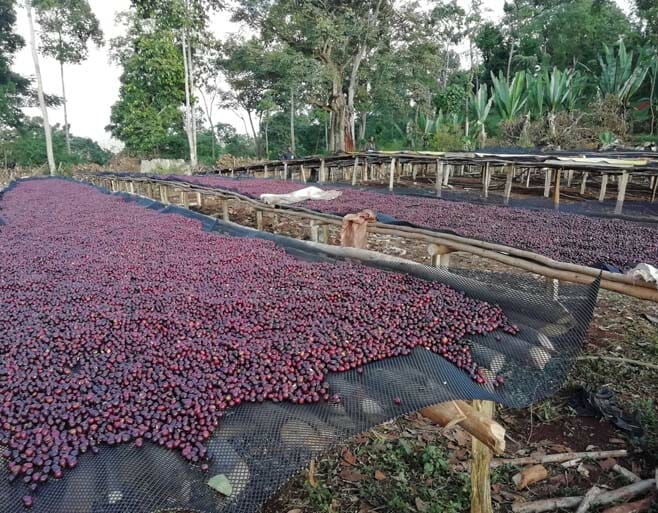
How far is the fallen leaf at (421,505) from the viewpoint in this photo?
1.87 m

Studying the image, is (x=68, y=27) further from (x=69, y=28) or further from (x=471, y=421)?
(x=471, y=421)

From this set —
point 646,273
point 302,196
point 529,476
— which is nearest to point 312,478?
point 529,476

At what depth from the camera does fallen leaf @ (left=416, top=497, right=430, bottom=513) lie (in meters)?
1.87

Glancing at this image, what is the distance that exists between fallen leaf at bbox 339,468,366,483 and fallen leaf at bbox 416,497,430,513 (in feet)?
0.95

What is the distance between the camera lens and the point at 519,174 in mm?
14797

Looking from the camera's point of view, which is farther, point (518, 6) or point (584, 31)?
point (518, 6)

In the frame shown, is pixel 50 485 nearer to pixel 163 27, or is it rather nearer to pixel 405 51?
pixel 405 51

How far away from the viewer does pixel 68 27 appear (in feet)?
66.9

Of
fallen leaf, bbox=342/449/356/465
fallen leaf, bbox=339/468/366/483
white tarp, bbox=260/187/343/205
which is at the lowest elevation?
fallen leaf, bbox=339/468/366/483

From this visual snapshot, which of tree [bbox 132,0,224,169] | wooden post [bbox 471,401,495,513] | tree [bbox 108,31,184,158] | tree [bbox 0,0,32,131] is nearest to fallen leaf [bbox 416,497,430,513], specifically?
wooden post [bbox 471,401,495,513]

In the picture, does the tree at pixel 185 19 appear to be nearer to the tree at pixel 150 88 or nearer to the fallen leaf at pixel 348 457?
the tree at pixel 150 88

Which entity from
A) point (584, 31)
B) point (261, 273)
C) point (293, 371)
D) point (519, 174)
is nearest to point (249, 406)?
point (293, 371)

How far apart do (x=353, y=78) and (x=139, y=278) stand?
A: 15.2m

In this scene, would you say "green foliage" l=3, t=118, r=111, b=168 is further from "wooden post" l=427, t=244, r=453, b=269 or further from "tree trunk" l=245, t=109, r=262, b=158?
"wooden post" l=427, t=244, r=453, b=269
